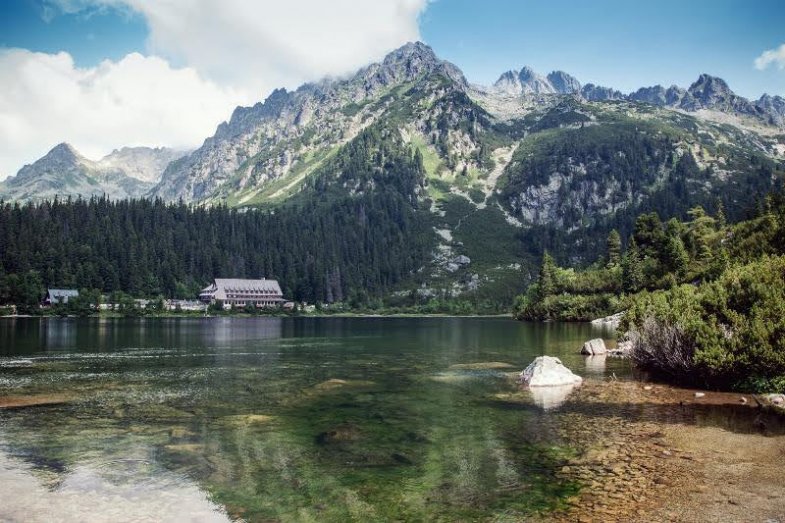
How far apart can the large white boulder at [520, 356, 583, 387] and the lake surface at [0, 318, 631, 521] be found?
→ 239 centimetres

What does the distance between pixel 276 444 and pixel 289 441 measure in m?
0.96

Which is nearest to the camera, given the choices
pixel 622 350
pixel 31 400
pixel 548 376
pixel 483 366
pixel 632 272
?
pixel 31 400

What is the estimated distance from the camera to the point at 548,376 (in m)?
54.4

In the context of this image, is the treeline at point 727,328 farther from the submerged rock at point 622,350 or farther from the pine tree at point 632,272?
the pine tree at point 632,272

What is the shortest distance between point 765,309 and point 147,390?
5427 cm

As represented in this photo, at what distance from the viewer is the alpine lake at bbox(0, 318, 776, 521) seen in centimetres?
2300

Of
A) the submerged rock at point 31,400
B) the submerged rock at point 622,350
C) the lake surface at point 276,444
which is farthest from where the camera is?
the submerged rock at point 622,350

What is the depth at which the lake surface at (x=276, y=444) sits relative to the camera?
23.0 meters

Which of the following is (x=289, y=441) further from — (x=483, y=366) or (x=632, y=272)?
(x=632, y=272)

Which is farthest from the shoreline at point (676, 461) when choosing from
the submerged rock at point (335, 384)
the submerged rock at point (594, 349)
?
the submerged rock at point (594, 349)

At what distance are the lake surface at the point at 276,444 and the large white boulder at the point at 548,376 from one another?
7.84ft

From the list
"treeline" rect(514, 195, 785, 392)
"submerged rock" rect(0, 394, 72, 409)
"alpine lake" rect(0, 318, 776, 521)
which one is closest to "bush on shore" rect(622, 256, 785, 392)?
"treeline" rect(514, 195, 785, 392)

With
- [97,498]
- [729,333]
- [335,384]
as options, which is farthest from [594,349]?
[97,498]

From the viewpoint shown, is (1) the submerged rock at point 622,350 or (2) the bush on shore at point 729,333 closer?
(2) the bush on shore at point 729,333
